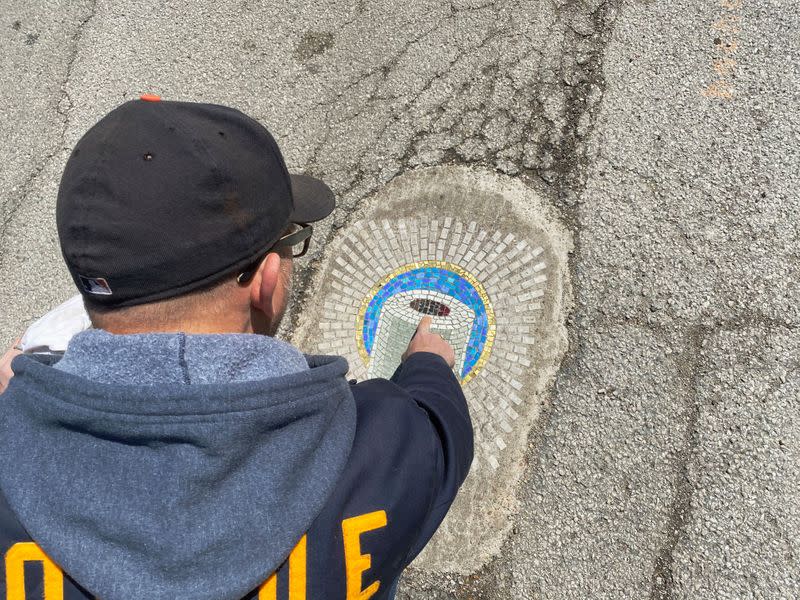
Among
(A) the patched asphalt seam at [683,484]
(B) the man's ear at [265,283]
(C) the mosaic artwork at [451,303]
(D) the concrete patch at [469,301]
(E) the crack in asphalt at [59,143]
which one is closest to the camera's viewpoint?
(B) the man's ear at [265,283]

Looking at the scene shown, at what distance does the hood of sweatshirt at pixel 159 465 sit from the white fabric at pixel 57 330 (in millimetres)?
878

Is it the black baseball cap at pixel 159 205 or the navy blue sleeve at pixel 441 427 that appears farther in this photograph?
the navy blue sleeve at pixel 441 427

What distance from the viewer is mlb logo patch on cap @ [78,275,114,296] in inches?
46.6

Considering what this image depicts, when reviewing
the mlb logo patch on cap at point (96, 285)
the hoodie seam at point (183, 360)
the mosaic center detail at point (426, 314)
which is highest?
the mlb logo patch on cap at point (96, 285)

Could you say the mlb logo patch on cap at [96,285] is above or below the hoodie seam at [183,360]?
above

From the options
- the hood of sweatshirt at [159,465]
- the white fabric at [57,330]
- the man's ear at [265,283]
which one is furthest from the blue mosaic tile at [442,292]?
the hood of sweatshirt at [159,465]

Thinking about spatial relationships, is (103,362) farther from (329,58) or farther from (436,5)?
(436,5)

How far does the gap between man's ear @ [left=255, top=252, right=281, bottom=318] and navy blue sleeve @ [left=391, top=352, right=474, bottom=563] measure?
0.51 m

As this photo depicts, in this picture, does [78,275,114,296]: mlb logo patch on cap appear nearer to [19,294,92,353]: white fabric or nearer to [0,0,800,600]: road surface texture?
[19,294,92,353]: white fabric

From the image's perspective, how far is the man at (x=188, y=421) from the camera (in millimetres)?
1044

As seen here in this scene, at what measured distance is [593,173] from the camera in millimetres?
3164

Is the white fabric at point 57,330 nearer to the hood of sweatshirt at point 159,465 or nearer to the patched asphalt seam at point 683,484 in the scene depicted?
the hood of sweatshirt at point 159,465

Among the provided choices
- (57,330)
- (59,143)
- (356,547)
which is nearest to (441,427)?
(356,547)

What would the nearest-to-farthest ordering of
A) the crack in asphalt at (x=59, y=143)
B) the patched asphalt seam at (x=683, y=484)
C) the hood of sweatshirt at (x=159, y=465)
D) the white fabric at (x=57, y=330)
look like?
1. the hood of sweatshirt at (x=159, y=465)
2. the white fabric at (x=57, y=330)
3. the patched asphalt seam at (x=683, y=484)
4. the crack in asphalt at (x=59, y=143)
